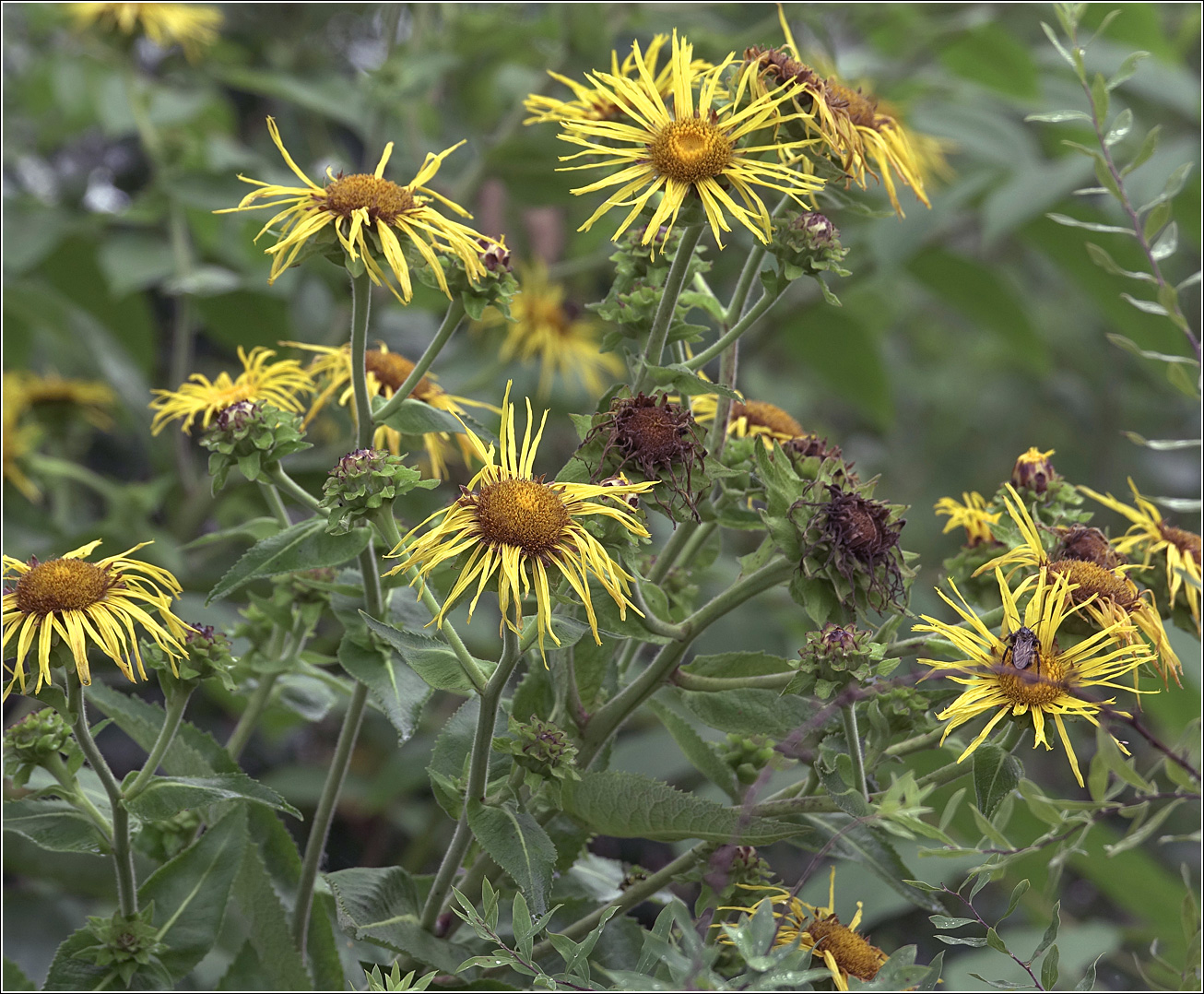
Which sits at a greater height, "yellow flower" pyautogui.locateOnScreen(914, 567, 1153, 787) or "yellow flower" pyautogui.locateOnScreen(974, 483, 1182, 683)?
"yellow flower" pyautogui.locateOnScreen(974, 483, 1182, 683)

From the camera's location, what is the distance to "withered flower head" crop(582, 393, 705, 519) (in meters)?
0.48

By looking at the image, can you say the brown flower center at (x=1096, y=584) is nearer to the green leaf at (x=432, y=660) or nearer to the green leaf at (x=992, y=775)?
the green leaf at (x=992, y=775)

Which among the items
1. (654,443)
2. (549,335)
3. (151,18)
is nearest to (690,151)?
(654,443)

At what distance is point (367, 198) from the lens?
20.6 inches

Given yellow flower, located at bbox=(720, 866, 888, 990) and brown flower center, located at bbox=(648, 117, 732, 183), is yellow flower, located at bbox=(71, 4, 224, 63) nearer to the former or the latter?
brown flower center, located at bbox=(648, 117, 732, 183)

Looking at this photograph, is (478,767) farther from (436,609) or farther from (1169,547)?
(1169,547)

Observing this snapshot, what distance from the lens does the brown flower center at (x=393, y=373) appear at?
0.64 meters

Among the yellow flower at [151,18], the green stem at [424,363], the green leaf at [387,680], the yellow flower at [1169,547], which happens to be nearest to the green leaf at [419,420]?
the green stem at [424,363]

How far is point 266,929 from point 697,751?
0.23 m

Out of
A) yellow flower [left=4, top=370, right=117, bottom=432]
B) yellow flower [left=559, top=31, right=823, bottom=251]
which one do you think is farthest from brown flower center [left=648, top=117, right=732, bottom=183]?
yellow flower [left=4, top=370, right=117, bottom=432]

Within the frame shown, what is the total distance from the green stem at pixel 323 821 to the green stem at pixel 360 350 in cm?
13

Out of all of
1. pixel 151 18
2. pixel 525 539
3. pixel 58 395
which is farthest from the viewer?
pixel 151 18

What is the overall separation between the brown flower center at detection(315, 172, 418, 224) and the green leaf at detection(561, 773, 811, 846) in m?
0.26

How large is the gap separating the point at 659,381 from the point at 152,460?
88 centimetres
